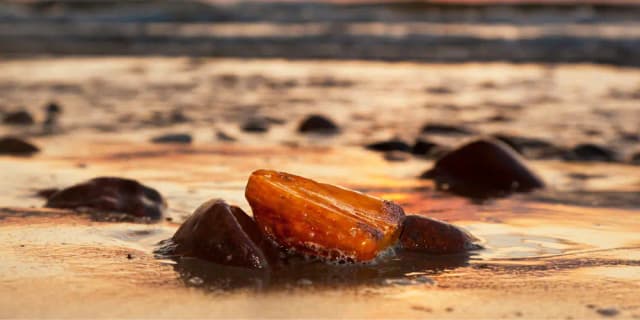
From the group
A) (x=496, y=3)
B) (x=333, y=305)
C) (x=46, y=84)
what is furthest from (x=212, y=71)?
(x=496, y=3)

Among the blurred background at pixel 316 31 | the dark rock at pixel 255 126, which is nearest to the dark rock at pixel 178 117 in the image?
the dark rock at pixel 255 126

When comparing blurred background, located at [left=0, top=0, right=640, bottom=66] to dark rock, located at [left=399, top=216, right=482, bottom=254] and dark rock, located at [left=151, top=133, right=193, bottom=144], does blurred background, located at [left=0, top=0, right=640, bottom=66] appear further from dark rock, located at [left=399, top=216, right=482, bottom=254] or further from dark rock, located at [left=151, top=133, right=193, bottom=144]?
dark rock, located at [left=399, top=216, right=482, bottom=254]

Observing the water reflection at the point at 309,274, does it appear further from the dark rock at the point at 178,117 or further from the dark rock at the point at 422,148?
the dark rock at the point at 178,117

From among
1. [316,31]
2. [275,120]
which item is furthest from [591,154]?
[316,31]

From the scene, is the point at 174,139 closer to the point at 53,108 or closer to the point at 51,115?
the point at 51,115

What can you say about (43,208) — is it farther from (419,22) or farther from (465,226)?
(419,22)

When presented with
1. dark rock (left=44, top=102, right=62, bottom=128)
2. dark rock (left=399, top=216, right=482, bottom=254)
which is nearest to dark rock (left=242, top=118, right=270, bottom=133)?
dark rock (left=44, top=102, right=62, bottom=128)
